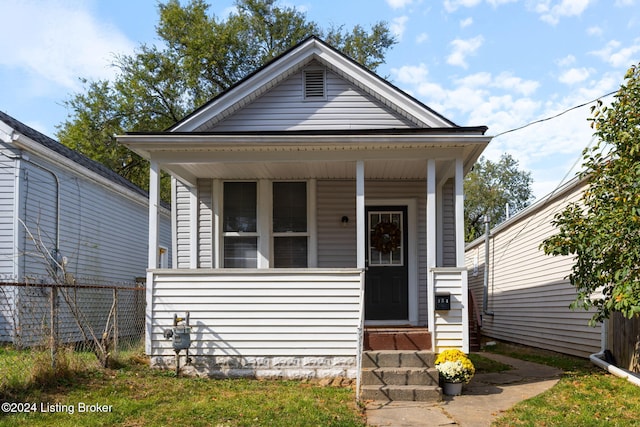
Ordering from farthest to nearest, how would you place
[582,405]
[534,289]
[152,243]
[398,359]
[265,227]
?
1. [534,289]
2. [265,227]
3. [152,243]
4. [398,359]
5. [582,405]

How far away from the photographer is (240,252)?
30.9 ft

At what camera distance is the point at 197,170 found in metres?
8.91

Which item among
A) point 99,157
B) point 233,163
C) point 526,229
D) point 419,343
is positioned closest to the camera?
point 419,343

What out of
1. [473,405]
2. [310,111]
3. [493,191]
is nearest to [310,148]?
[310,111]

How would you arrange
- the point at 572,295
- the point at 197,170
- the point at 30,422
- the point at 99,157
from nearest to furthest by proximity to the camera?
1. the point at 30,422
2. the point at 197,170
3. the point at 572,295
4. the point at 99,157

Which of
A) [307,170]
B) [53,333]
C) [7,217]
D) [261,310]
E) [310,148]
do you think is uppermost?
[310,148]

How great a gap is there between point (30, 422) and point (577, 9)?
31.1 feet

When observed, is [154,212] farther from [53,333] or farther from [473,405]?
[473,405]

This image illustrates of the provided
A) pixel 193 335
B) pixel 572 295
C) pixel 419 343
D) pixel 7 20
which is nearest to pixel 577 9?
pixel 572 295

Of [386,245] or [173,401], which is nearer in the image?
[173,401]

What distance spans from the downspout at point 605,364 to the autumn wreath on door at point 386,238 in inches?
143

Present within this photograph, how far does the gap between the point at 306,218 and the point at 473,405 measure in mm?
4263

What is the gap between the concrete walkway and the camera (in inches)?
222

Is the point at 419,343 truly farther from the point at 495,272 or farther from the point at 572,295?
the point at 495,272
